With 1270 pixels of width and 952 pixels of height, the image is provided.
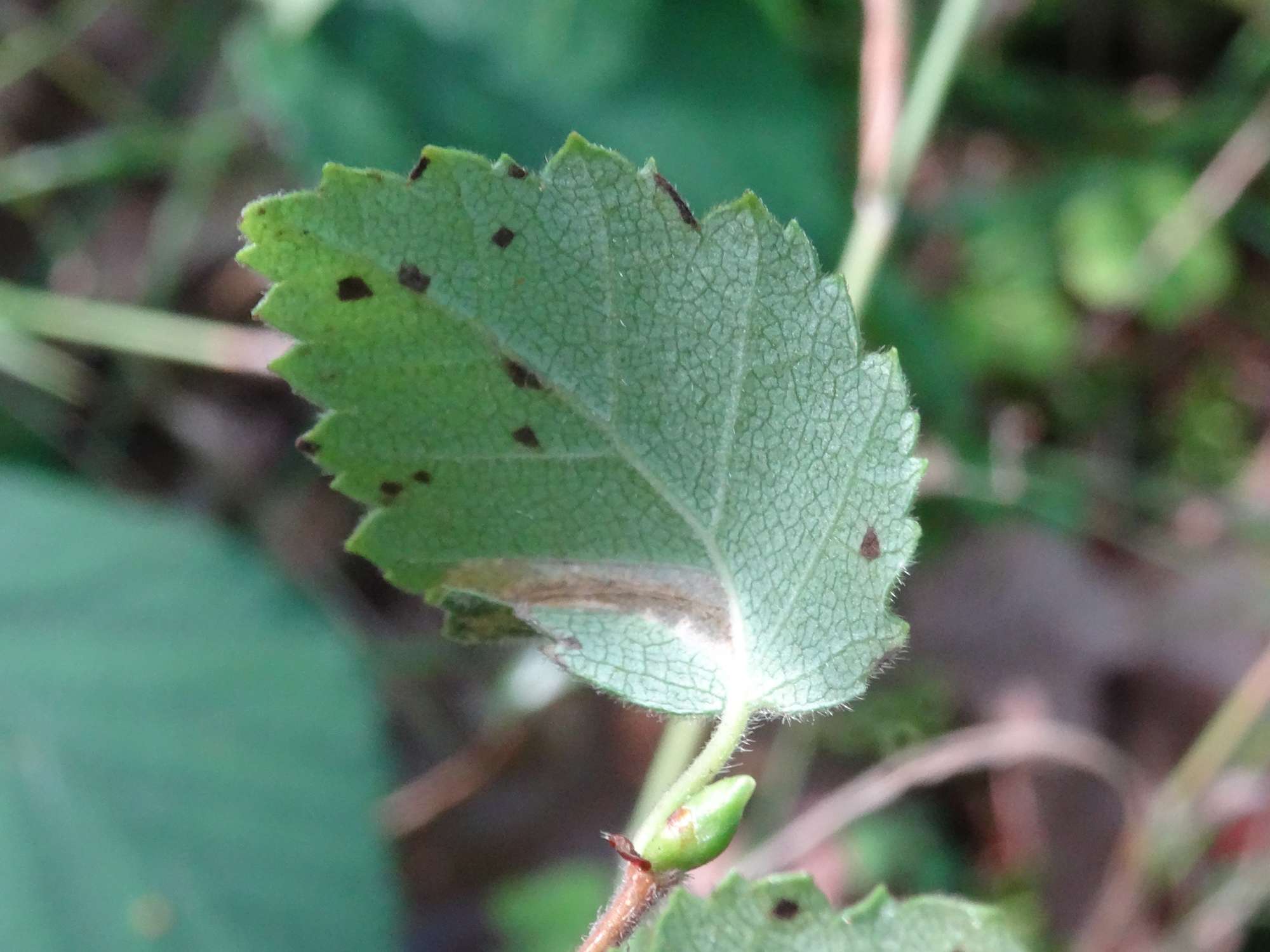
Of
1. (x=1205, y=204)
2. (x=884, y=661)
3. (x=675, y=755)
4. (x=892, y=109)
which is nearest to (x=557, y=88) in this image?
(x=892, y=109)

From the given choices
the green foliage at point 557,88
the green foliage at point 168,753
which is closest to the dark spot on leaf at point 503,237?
the green foliage at point 557,88

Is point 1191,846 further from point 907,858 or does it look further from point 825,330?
point 825,330

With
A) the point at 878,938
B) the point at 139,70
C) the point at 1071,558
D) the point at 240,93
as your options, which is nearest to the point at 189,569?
the point at 240,93

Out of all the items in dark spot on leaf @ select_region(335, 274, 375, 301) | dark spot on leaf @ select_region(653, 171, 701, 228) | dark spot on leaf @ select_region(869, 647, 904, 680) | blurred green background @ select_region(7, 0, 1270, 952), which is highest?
blurred green background @ select_region(7, 0, 1270, 952)

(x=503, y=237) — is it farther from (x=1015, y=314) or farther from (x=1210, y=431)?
(x=1210, y=431)

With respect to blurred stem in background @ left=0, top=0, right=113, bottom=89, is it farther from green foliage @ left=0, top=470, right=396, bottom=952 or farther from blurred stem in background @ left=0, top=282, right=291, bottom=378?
green foliage @ left=0, top=470, right=396, bottom=952

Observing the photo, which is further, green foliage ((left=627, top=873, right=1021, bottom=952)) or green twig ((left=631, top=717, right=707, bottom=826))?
green twig ((left=631, top=717, right=707, bottom=826))

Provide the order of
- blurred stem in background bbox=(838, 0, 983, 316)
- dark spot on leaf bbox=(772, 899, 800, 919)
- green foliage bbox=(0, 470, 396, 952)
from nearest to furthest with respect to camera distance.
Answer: dark spot on leaf bbox=(772, 899, 800, 919)
blurred stem in background bbox=(838, 0, 983, 316)
green foliage bbox=(0, 470, 396, 952)

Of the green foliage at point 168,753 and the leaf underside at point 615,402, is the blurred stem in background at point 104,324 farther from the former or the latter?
the leaf underside at point 615,402

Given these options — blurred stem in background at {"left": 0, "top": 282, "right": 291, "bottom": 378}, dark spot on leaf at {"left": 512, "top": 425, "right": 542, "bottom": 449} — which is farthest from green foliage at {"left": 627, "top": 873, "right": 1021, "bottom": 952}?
blurred stem in background at {"left": 0, "top": 282, "right": 291, "bottom": 378}
